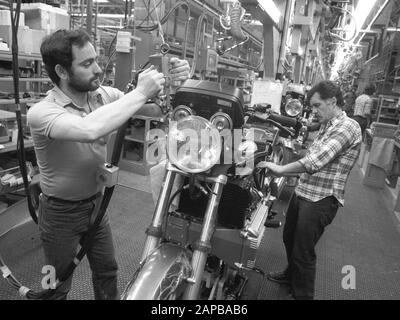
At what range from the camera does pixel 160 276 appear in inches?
47.1

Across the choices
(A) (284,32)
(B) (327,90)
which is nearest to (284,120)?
(B) (327,90)

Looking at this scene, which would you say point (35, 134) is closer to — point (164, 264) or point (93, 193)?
point (93, 193)

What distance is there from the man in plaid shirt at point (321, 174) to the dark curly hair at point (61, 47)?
129cm

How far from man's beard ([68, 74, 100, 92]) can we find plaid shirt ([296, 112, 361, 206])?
124 cm

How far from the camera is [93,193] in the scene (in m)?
1.57

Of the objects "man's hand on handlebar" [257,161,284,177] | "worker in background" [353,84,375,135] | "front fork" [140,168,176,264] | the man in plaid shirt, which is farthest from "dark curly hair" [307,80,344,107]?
"worker in background" [353,84,375,135]

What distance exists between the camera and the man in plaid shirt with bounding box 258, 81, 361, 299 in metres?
1.96

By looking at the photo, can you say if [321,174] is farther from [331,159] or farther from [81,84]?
[81,84]

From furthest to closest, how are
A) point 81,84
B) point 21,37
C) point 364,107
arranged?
point 364,107, point 21,37, point 81,84

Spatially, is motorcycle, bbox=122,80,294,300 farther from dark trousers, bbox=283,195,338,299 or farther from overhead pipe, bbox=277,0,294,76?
overhead pipe, bbox=277,0,294,76

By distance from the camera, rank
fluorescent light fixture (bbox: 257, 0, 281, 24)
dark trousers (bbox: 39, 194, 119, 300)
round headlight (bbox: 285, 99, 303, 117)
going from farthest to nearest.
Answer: round headlight (bbox: 285, 99, 303, 117), fluorescent light fixture (bbox: 257, 0, 281, 24), dark trousers (bbox: 39, 194, 119, 300)

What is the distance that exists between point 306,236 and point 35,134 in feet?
5.48

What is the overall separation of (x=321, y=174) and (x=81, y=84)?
4.98ft
